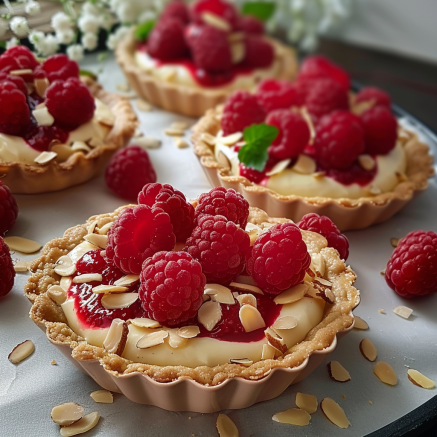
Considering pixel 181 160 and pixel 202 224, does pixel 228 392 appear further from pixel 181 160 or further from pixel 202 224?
pixel 181 160

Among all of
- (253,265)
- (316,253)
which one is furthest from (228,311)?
(316,253)

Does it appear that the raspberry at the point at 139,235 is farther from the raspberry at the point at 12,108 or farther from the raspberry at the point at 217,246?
the raspberry at the point at 12,108

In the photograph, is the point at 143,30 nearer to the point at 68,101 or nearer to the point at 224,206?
the point at 68,101

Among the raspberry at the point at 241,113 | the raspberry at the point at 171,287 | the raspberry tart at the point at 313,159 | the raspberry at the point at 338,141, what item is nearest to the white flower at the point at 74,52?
the raspberry tart at the point at 313,159

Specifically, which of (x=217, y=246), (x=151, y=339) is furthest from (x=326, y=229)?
(x=151, y=339)

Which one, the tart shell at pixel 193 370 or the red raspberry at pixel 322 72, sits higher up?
the red raspberry at pixel 322 72

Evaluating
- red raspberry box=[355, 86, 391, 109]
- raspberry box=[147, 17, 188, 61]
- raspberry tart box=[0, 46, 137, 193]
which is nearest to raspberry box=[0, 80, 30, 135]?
raspberry tart box=[0, 46, 137, 193]
